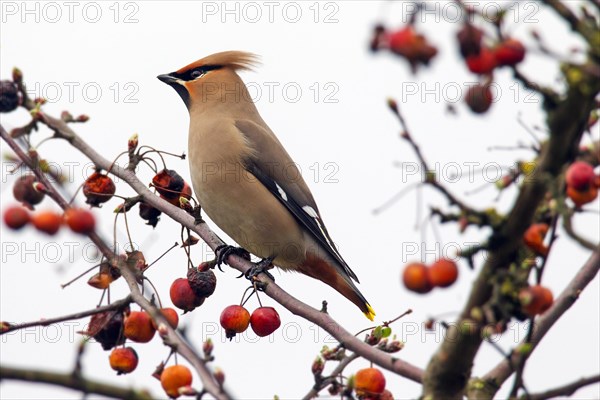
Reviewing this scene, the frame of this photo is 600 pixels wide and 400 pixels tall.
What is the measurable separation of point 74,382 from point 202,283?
5.16 ft

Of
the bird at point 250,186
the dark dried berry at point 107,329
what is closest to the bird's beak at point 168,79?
the bird at point 250,186

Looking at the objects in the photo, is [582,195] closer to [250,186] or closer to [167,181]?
[167,181]

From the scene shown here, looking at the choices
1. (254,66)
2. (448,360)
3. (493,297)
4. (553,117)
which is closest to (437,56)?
(553,117)

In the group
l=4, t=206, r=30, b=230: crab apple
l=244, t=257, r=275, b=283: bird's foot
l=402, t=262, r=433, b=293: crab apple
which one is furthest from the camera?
l=244, t=257, r=275, b=283: bird's foot

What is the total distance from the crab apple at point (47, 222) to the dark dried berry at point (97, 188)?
807mm

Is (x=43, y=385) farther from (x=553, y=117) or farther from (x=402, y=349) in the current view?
(x=402, y=349)

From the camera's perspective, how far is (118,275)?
3.06 metres

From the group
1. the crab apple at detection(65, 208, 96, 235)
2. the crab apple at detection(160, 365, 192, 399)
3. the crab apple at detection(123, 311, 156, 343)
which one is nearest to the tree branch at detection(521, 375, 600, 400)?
the crab apple at detection(160, 365, 192, 399)

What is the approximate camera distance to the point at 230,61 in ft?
18.7

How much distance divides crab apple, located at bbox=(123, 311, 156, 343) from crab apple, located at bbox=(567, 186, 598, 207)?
1.45 metres

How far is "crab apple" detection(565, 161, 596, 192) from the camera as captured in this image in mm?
1944

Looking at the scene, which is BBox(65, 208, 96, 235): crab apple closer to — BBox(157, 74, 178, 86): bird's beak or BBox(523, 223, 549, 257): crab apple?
BBox(523, 223, 549, 257): crab apple

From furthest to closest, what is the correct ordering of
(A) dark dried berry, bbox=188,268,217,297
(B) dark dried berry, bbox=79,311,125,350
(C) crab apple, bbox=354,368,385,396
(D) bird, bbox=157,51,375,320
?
(D) bird, bbox=157,51,375,320 < (A) dark dried berry, bbox=188,268,217,297 < (B) dark dried berry, bbox=79,311,125,350 < (C) crab apple, bbox=354,368,385,396

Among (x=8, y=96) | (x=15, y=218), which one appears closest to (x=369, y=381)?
(x=15, y=218)
